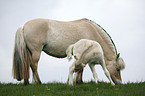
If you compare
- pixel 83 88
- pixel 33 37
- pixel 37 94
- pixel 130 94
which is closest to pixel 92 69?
pixel 83 88

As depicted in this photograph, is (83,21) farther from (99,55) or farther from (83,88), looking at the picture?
(83,88)

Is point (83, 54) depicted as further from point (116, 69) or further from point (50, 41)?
point (116, 69)

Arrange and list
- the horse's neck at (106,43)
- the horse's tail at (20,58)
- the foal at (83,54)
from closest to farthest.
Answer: the foal at (83,54), the horse's tail at (20,58), the horse's neck at (106,43)

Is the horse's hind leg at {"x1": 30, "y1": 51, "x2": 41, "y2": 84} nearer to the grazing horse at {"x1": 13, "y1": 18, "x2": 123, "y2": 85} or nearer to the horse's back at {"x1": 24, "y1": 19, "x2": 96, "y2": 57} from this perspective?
the grazing horse at {"x1": 13, "y1": 18, "x2": 123, "y2": 85}

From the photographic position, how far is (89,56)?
17.0 feet

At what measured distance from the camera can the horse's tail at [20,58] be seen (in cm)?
593

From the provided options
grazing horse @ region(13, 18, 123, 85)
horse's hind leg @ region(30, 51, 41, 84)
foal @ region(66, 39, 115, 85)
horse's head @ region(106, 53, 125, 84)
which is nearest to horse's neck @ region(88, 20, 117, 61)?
grazing horse @ region(13, 18, 123, 85)

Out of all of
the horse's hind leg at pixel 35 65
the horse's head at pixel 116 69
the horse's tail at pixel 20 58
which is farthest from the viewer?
the horse's head at pixel 116 69

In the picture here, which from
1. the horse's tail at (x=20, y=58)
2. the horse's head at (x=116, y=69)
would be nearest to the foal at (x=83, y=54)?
the horse's head at (x=116, y=69)

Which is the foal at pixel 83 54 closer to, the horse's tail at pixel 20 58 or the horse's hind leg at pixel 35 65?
the horse's hind leg at pixel 35 65

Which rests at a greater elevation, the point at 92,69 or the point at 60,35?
the point at 60,35

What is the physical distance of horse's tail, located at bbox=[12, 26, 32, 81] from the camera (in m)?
5.93

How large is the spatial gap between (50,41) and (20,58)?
4.19ft

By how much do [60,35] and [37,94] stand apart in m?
2.84
